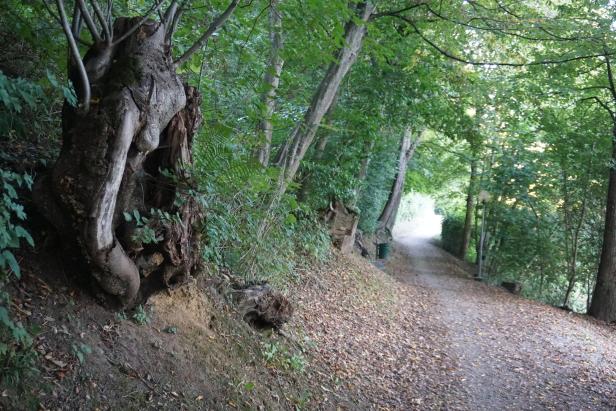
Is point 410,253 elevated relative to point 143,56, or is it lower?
lower

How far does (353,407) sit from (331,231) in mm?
8812

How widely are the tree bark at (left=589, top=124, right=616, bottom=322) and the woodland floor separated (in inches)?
28.2

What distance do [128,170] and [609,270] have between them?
1416 centimetres

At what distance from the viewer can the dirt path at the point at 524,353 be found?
757 centimetres

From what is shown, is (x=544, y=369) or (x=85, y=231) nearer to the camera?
(x=85, y=231)

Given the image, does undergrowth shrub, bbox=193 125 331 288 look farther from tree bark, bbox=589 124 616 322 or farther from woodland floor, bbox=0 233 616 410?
tree bark, bbox=589 124 616 322

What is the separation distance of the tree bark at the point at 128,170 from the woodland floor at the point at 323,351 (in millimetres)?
417

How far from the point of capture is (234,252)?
7.13 metres

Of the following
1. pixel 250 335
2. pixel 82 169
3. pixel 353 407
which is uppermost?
pixel 82 169

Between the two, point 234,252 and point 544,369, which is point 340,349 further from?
point 544,369

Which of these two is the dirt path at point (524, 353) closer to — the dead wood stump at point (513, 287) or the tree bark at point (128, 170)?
the dead wood stump at point (513, 287)

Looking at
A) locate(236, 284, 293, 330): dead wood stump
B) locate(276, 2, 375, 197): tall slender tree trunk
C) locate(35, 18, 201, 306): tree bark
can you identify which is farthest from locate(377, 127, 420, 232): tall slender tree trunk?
locate(35, 18, 201, 306): tree bark

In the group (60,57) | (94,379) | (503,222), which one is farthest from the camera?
(503,222)

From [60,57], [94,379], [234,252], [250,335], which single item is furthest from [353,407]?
[60,57]
